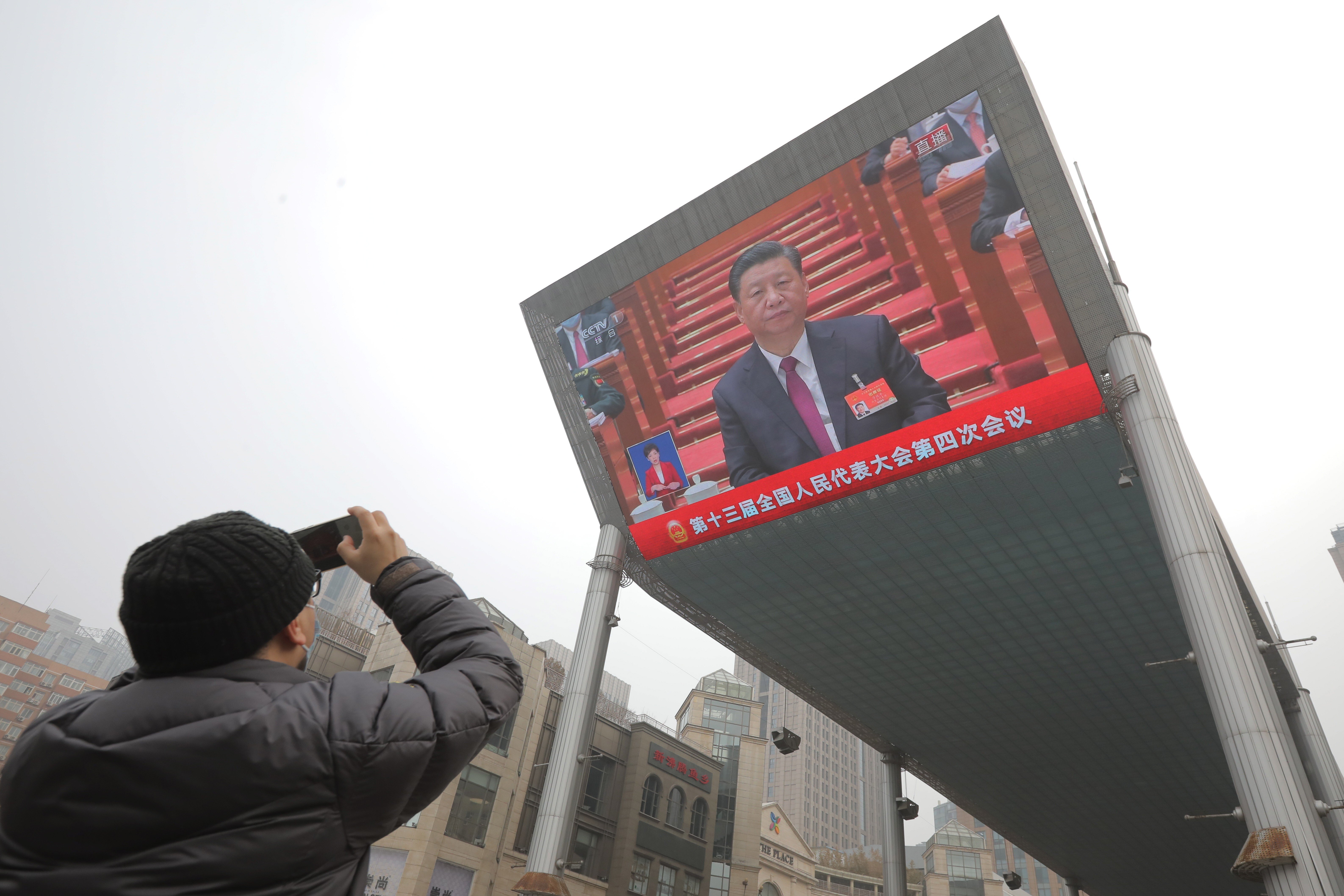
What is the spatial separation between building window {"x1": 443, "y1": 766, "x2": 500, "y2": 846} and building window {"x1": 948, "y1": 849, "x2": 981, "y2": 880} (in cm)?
4168

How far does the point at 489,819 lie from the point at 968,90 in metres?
27.6

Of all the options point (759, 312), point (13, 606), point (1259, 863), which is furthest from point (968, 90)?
point (13, 606)

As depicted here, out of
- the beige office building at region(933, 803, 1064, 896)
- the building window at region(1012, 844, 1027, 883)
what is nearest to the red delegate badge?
the beige office building at region(933, 803, 1064, 896)

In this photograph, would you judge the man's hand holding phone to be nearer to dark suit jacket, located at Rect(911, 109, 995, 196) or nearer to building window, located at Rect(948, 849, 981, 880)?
dark suit jacket, located at Rect(911, 109, 995, 196)

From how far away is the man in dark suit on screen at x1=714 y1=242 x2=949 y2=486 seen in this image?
725 inches

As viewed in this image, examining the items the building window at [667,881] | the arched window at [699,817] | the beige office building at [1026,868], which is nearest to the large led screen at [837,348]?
the building window at [667,881]

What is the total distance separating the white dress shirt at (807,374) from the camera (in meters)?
19.2

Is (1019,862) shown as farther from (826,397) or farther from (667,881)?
(826,397)

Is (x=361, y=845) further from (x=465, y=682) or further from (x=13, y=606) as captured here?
(x=13, y=606)

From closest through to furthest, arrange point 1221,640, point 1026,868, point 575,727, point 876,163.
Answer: point 1221,640 < point 876,163 < point 575,727 < point 1026,868

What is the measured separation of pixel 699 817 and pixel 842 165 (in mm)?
30430

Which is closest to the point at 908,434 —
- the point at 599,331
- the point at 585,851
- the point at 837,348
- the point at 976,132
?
→ the point at 837,348

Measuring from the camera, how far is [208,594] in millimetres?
1689

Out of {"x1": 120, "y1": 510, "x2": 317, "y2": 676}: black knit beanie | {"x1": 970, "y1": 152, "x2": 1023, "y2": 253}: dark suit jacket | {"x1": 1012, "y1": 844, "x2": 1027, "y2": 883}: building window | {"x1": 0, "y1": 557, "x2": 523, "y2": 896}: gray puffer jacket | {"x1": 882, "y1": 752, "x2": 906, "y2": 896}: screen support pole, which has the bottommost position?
{"x1": 0, "y1": 557, "x2": 523, "y2": 896}: gray puffer jacket
